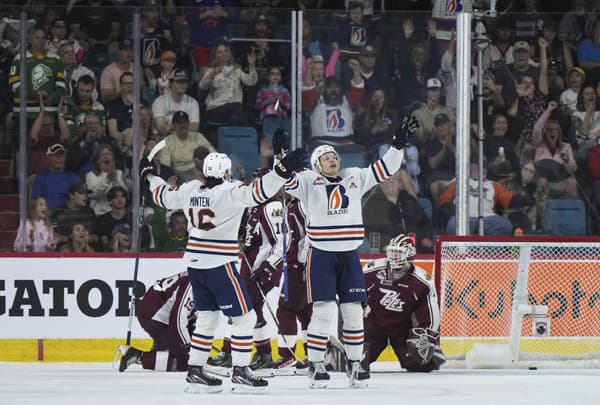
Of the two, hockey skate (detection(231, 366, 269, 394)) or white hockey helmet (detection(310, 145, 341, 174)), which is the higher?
white hockey helmet (detection(310, 145, 341, 174))

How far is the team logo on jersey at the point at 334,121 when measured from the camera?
32.4 feet

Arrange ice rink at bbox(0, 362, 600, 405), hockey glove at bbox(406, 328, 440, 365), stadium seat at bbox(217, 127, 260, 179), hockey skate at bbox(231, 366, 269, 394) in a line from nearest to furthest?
ice rink at bbox(0, 362, 600, 405) < hockey skate at bbox(231, 366, 269, 394) < hockey glove at bbox(406, 328, 440, 365) < stadium seat at bbox(217, 127, 260, 179)

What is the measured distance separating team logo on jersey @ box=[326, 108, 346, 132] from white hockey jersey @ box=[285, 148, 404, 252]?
246 cm

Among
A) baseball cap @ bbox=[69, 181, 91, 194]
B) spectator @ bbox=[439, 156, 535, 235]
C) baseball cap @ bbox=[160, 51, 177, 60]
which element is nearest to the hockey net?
spectator @ bbox=[439, 156, 535, 235]

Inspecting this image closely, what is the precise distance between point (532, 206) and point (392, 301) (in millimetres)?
1826

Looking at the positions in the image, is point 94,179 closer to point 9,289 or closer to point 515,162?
point 9,289

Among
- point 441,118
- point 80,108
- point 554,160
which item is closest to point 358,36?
point 441,118

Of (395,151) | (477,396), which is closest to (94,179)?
(395,151)

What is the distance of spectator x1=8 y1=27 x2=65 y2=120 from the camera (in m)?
9.84

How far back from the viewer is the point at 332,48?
9.98m

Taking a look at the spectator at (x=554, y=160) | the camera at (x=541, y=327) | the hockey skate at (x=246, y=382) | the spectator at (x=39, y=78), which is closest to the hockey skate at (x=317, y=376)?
the hockey skate at (x=246, y=382)

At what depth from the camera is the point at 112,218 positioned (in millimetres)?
9766

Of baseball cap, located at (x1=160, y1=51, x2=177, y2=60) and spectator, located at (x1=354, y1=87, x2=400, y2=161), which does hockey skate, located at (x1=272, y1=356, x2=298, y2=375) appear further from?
baseball cap, located at (x1=160, y1=51, x2=177, y2=60)

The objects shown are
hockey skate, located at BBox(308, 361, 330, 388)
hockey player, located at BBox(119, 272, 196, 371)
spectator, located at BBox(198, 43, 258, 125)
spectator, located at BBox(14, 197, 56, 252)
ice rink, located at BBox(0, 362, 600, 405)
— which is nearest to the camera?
ice rink, located at BBox(0, 362, 600, 405)
